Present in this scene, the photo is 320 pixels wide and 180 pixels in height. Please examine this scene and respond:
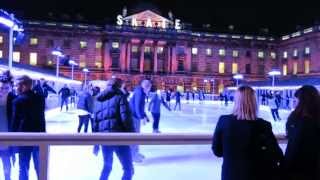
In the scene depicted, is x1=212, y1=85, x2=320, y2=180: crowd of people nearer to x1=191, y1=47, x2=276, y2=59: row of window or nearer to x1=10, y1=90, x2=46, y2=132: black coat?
x1=10, y1=90, x2=46, y2=132: black coat

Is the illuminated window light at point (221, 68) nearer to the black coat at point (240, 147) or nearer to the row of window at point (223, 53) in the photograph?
the row of window at point (223, 53)

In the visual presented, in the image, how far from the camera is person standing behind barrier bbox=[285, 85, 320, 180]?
3051mm

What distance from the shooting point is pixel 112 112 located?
204 inches

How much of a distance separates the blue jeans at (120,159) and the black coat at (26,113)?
1.23 m

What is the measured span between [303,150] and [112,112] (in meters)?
2.46

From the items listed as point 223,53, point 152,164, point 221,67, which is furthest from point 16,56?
point 152,164

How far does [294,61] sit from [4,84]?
81143mm

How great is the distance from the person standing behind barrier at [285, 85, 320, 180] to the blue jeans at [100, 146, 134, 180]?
1261 millimetres

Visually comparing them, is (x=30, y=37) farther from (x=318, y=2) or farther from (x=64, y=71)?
(x=318, y=2)

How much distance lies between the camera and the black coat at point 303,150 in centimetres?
306

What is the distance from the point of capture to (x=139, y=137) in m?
3.77

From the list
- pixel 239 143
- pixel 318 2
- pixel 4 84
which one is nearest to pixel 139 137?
pixel 239 143

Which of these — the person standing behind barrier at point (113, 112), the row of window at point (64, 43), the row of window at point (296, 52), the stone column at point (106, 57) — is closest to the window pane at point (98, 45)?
the row of window at point (64, 43)

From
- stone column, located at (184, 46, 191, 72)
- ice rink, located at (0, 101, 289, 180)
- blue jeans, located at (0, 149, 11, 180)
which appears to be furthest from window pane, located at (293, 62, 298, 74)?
blue jeans, located at (0, 149, 11, 180)
